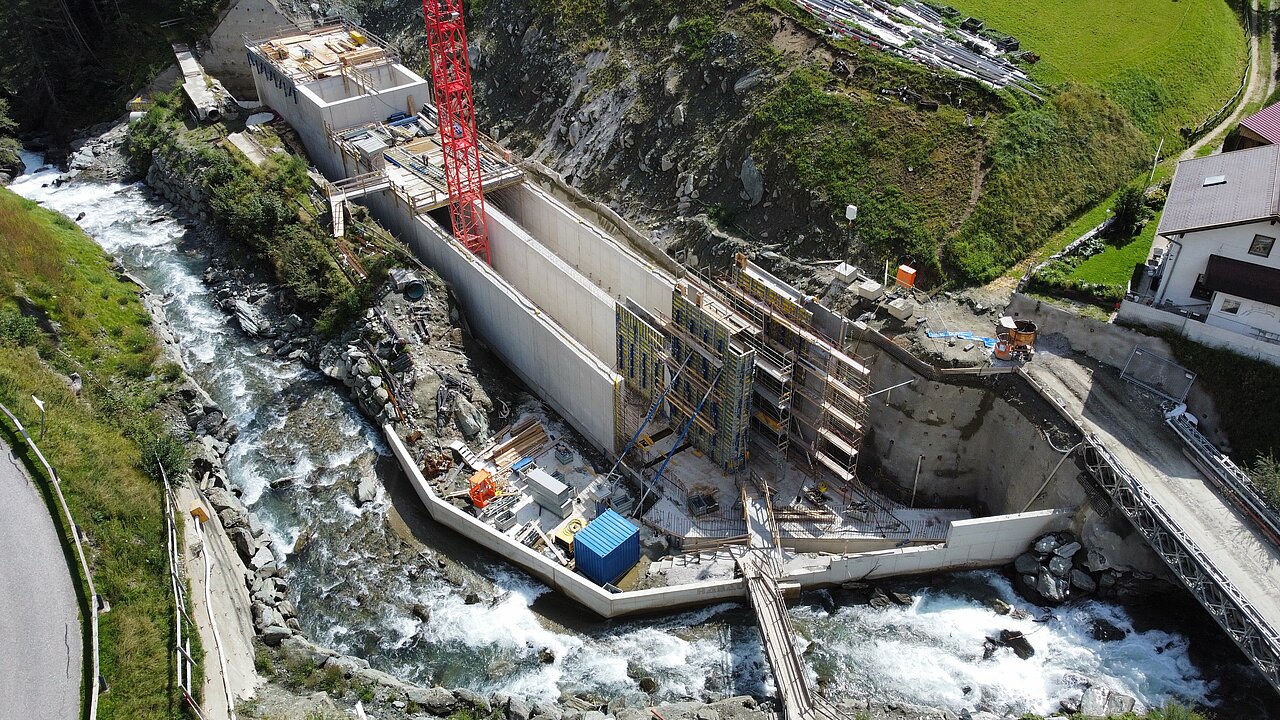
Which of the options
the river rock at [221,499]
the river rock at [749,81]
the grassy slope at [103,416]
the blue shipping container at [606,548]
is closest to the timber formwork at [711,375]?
the blue shipping container at [606,548]

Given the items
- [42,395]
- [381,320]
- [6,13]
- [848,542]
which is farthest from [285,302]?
[6,13]

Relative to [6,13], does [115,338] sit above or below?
below

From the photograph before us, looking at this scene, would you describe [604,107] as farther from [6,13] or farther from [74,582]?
[6,13]

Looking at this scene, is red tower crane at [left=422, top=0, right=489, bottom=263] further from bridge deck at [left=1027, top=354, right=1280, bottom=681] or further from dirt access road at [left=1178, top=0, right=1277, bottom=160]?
dirt access road at [left=1178, top=0, right=1277, bottom=160]

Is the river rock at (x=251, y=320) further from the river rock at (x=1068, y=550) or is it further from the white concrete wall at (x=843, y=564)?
the river rock at (x=1068, y=550)

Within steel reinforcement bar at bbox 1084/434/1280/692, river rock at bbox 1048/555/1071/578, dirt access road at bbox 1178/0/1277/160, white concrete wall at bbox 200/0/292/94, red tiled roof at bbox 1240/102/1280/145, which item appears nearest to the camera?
steel reinforcement bar at bbox 1084/434/1280/692

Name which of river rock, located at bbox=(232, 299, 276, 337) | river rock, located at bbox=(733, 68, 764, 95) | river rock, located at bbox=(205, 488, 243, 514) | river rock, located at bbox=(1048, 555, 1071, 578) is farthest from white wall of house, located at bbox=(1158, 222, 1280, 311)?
river rock, located at bbox=(232, 299, 276, 337)

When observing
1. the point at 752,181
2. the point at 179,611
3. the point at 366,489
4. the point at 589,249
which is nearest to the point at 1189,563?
the point at 752,181
